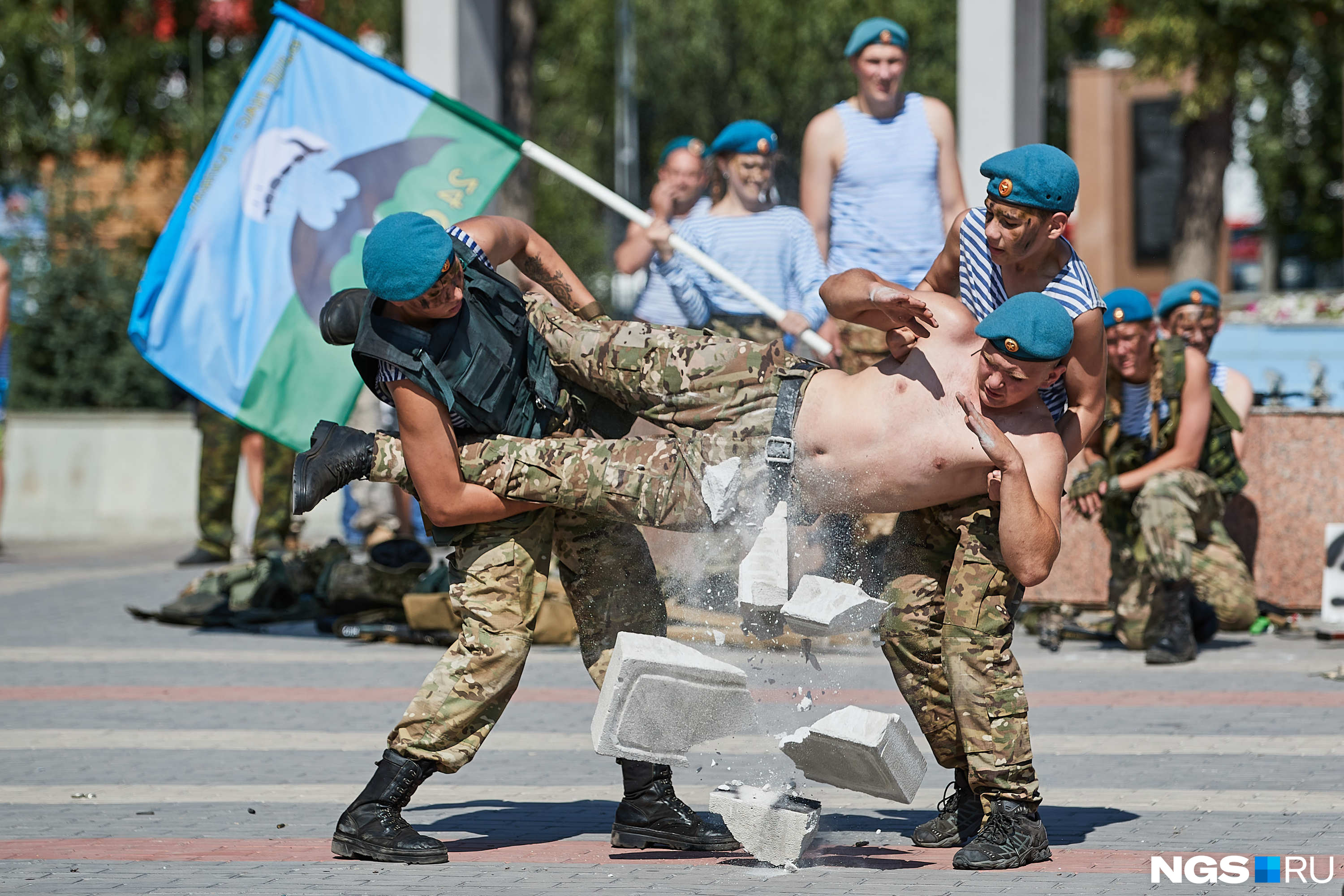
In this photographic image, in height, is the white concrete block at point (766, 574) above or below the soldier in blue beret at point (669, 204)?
below

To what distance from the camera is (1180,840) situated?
4449 mm

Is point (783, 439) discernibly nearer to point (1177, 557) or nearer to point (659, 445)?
point (659, 445)

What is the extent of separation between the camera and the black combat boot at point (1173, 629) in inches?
287

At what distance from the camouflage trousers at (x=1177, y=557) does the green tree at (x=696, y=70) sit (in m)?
21.1

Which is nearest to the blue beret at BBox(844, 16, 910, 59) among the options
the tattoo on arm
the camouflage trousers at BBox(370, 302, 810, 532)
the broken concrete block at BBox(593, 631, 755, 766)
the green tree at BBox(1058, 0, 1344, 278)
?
the tattoo on arm

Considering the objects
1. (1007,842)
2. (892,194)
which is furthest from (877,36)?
(1007,842)

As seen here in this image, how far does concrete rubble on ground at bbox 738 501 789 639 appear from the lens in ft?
14.0

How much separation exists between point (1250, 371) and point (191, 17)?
14940 mm

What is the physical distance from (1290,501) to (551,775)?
453 centimetres

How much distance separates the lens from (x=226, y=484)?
10.5m

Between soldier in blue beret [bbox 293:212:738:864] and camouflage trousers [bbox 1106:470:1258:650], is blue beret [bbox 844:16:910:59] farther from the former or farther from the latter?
soldier in blue beret [bbox 293:212:738:864]

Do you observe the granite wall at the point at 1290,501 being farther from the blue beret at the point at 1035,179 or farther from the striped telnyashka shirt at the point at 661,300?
the blue beret at the point at 1035,179

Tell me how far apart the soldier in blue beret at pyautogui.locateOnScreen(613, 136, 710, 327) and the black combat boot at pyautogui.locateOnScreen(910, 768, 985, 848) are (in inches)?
157

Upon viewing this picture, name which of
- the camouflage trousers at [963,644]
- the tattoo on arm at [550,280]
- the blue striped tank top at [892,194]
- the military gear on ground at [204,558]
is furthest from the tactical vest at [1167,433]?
the military gear on ground at [204,558]
